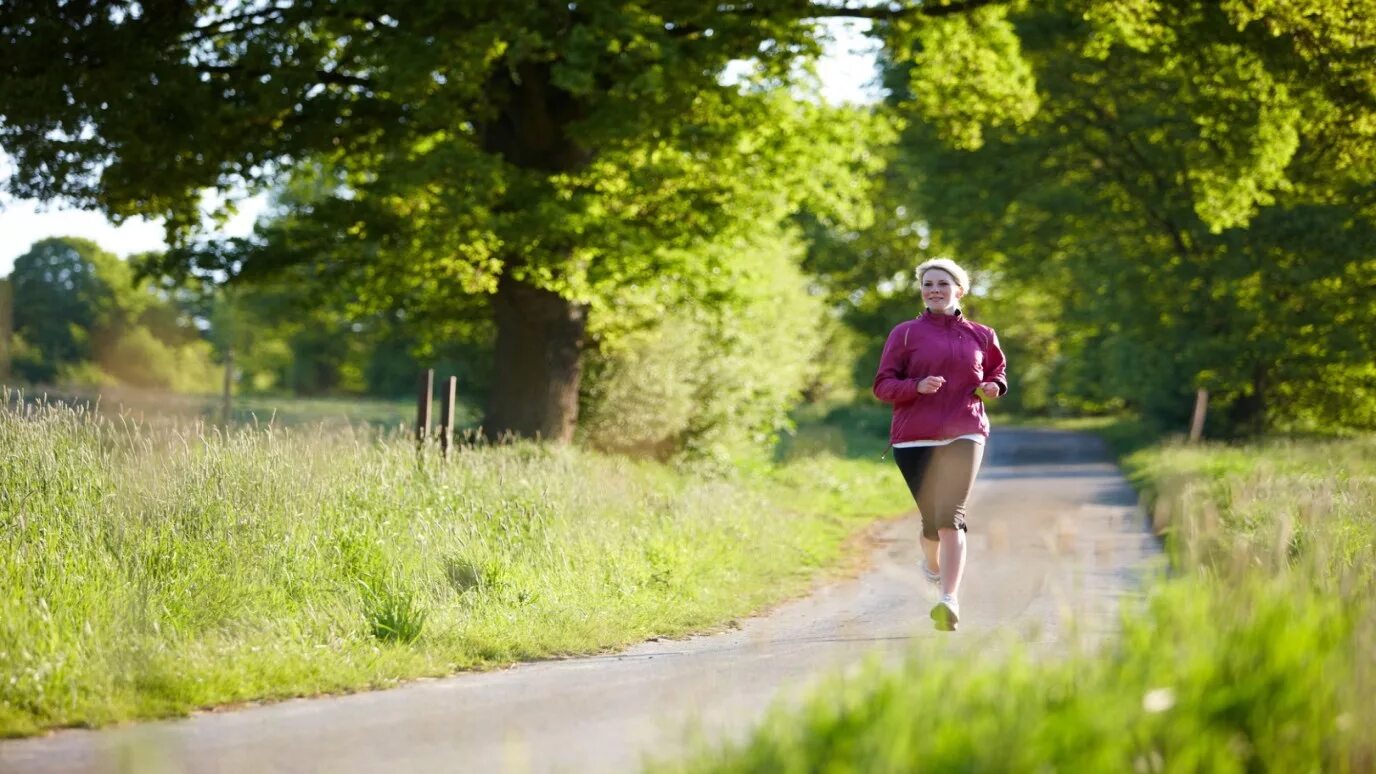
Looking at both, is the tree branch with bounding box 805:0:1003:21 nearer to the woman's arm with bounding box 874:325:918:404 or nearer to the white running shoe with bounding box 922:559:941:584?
the woman's arm with bounding box 874:325:918:404

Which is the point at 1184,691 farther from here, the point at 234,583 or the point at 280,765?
the point at 234,583

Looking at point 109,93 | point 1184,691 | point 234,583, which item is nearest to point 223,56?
point 109,93

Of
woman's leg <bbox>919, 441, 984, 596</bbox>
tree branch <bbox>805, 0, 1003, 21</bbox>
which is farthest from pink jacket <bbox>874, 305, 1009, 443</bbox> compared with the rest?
tree branch <bbox>805, 0, 1003, 21</bbox>

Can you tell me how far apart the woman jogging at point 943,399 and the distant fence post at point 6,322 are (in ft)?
189

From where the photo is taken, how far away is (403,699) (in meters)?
6.59

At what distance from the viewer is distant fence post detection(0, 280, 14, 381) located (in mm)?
61625

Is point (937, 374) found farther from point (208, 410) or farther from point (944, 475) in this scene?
point (208, 410)

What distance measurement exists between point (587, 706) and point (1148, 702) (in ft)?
Answer: 9.38

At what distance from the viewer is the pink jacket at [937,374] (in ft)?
28.2

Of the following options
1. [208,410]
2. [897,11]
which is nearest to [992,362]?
[897,11]

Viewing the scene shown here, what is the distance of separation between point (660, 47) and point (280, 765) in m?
11.5

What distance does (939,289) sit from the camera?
8609 millimetres

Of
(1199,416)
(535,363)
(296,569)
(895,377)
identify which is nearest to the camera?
(296,569)

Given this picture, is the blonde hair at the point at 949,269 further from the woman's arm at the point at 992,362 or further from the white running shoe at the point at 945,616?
the white running shoe at the point at 945,616
